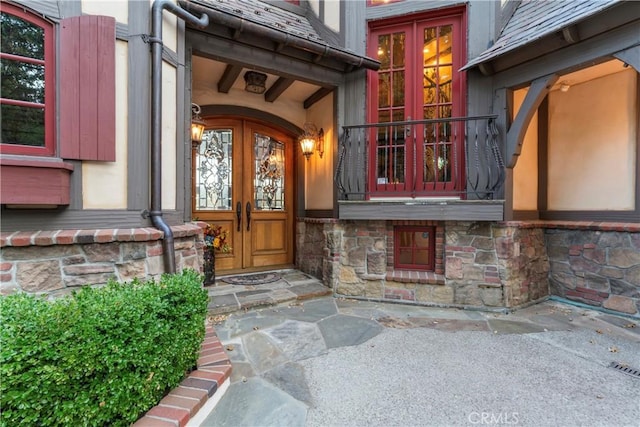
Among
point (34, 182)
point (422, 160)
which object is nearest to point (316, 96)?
point (422, 160)

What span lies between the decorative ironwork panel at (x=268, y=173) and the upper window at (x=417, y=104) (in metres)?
1.76

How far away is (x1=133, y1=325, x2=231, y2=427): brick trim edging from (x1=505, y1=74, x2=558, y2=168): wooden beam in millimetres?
3638

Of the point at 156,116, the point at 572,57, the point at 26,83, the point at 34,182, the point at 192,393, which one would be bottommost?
the point at 192,393

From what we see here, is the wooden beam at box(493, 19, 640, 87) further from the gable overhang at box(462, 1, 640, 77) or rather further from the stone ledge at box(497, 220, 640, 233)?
the stone ledge at box(497, 220, 640, 233)

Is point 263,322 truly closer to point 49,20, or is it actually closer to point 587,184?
point 49,20

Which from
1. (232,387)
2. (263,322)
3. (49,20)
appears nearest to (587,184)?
(263,322)

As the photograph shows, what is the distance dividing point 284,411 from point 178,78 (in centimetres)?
287

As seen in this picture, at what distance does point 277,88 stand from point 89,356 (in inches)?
154

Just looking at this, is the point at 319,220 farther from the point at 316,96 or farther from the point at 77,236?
the point at 77,236

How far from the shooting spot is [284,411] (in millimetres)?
1716

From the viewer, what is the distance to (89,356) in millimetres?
1327

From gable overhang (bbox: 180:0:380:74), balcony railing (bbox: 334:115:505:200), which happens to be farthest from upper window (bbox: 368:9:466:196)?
gable overhang (bbox: 180:0:380:74)

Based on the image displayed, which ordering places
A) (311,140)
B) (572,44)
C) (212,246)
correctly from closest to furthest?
(572,44)
(212,246)
(311,140)

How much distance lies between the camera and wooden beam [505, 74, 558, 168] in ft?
10.2
